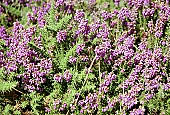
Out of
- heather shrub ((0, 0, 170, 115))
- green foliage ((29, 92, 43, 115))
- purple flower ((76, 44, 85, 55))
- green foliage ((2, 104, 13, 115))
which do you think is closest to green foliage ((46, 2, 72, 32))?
heather shrub ((0, 0, 170, 115))

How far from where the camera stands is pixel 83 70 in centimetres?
A: 434

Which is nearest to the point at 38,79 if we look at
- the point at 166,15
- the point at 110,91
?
the point at 110,91

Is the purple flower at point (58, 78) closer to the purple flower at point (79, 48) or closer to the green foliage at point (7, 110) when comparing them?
the purple flower at point (79, 48)

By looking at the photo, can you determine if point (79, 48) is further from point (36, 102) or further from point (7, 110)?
point (7, 110)

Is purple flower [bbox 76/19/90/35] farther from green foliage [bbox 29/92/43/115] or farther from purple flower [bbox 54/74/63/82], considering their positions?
green foliage [bbox 29/92/43/115]

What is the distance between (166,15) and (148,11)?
418 mm

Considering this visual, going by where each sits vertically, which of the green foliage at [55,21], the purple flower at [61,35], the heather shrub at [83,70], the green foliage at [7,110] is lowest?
the green foliage at [7,110]

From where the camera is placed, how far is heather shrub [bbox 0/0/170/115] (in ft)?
13.0

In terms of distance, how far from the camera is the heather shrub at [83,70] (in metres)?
3.96

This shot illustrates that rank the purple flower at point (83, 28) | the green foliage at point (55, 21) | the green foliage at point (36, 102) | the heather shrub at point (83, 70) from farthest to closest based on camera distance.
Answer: the green foliage at point (55, 21)
the purple flower at point (83, 28)
the green foliage at point (36, 102)
the heather shrub at point (83, 70)

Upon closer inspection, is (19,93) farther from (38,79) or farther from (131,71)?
(131,71)

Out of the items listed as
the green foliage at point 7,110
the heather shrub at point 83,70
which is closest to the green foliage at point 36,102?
the heather shrub at point 83,70

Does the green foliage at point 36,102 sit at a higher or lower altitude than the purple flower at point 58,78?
lower

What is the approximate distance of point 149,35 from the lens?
4.84m
